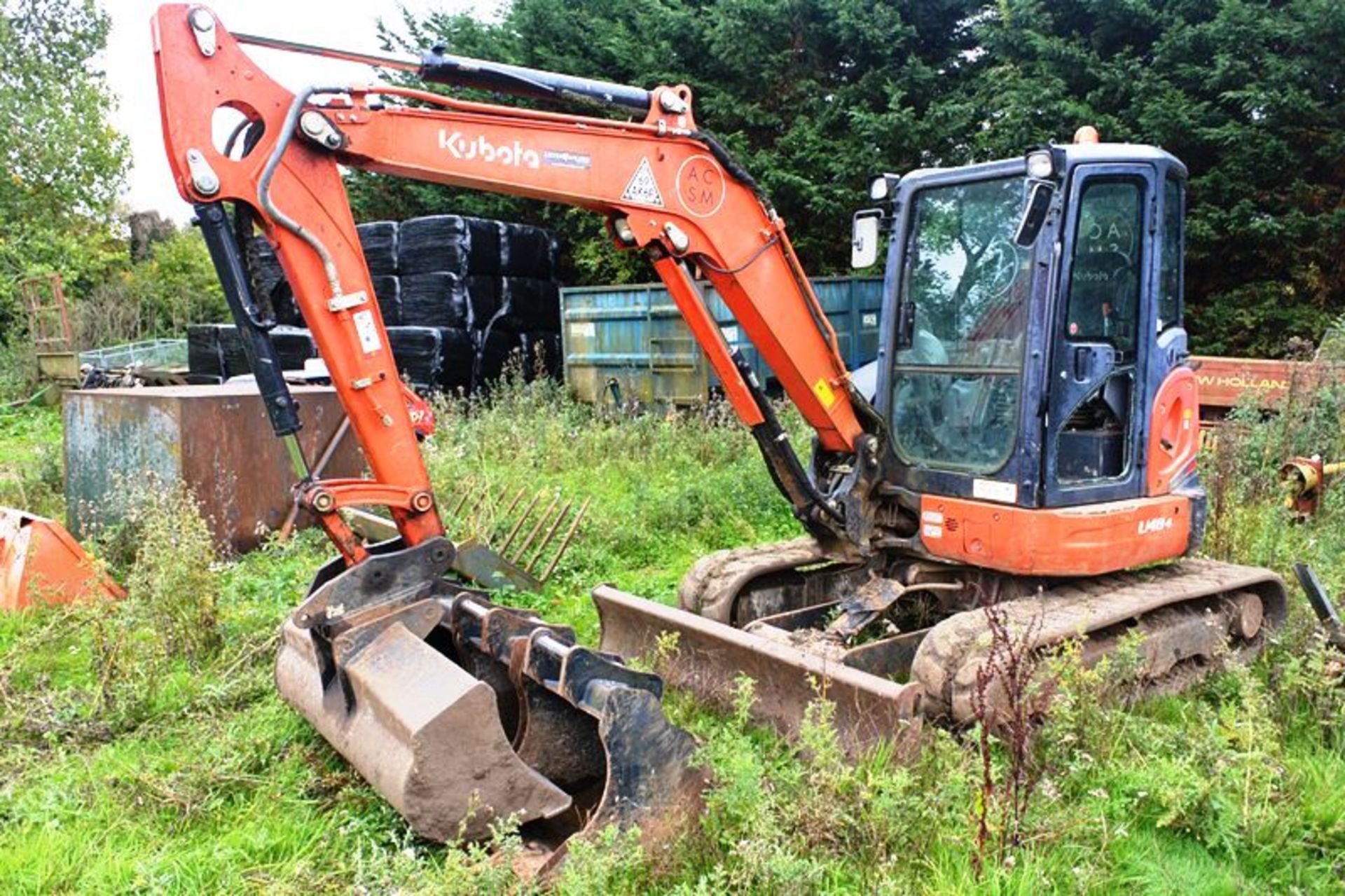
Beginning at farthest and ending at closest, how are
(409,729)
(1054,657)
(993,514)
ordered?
1. (993,514)
2. (1054,657)
3. (409,729)

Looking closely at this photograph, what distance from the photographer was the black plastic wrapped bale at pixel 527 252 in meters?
12.8

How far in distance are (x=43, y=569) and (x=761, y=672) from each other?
13.0 feet

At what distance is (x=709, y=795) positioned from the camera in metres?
3.07

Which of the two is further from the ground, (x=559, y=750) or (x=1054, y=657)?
(x=1054, y=657)

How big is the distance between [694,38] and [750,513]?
34.1 feet

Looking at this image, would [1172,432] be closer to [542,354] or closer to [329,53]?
[329,53]

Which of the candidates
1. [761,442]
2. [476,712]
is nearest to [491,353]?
[761,442]

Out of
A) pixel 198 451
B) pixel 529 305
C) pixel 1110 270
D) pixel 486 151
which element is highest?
pixel 486 151

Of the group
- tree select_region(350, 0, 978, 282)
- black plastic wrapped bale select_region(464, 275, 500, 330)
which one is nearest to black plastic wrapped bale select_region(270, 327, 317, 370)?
black plastic wrapped bale select_region(464, 275, 500, 330)

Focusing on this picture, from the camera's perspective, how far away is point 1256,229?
34.0 ft

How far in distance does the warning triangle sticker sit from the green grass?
2.05 meters

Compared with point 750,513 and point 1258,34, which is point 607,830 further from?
point 1258,34

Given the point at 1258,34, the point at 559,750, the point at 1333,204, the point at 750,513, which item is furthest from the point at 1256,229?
the point at 559,750

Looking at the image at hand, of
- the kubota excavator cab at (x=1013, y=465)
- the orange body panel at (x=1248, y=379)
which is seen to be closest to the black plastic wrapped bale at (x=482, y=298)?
the orange body panel at (x=1248, y=379)
